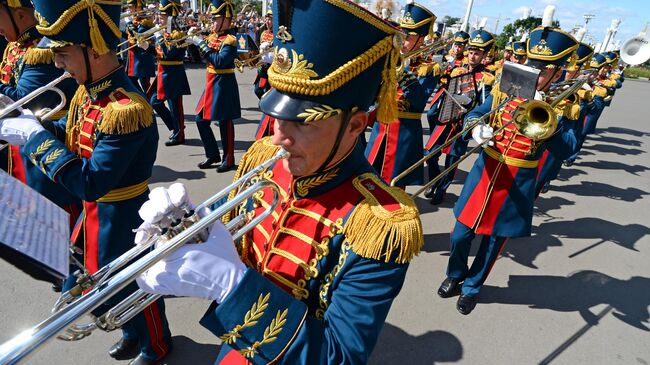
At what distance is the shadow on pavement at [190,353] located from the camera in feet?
8.99

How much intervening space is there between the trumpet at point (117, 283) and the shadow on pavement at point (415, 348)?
183 centimetres

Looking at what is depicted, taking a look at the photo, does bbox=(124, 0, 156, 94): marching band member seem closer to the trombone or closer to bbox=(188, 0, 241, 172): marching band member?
bbox=(188, 0, 241, 172): marching band member

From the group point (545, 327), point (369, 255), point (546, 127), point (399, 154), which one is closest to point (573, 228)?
point (545, 327)

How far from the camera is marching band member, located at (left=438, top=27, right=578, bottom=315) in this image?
3088 millimetres

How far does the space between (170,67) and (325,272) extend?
233 inches

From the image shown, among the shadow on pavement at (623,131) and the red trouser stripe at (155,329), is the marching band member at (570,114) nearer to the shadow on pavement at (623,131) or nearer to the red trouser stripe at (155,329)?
the red trouser stripe at (155,329)

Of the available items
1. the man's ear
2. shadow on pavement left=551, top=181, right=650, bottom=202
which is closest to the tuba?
shadow on pavement left=551, top=181, right=650, bottom=202

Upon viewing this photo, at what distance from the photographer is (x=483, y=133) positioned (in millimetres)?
3193

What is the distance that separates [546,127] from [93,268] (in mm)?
3080

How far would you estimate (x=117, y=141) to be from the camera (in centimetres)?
205

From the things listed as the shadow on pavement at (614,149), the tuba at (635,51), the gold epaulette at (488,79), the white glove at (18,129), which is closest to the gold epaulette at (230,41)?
the gold epaulette at (488,79)

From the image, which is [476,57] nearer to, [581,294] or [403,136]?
[403,136]

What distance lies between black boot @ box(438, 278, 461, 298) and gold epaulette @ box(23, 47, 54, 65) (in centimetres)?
383

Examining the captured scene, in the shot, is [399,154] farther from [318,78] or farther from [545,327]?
[318,78]
